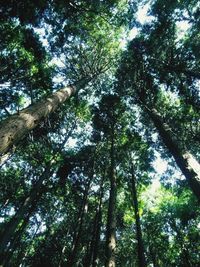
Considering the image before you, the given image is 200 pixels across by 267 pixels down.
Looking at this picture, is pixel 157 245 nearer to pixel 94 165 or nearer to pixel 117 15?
pixel 94 165

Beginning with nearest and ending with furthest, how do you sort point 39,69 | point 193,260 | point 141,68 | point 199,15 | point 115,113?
point 199,15 < point 39,69 < point 141,68 < point 115,113 < point 193,260

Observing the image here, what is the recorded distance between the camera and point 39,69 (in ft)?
52.3

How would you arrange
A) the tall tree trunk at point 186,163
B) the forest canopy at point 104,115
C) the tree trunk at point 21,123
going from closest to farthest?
1. the tree trunk at point 21,123
2. the tall tree trunk at point 186,163
3. the forest canopy at point 104,115

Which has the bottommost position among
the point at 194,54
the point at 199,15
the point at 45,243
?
the point at 45,243

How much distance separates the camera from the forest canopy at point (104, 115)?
1407 cm

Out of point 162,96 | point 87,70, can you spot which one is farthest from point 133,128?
point 87,70

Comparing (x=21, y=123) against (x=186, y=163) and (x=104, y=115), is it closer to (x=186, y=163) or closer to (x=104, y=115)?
(x=186, y=163)

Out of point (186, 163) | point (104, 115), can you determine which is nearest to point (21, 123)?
point (186, 163)

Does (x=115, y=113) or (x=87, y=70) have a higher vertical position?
(x=87, y=70)

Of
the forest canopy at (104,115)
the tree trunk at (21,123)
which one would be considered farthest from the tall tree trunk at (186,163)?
the tree trunk at (21,123)

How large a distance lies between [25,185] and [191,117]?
16.6 meters

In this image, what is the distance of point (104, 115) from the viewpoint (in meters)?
A: 18.4

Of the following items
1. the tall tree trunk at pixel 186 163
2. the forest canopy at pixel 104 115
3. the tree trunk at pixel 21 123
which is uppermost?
the forest canopy at pixel 104 115

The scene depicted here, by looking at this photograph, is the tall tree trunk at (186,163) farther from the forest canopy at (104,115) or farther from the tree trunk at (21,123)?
the tree trunk at (21,123)
